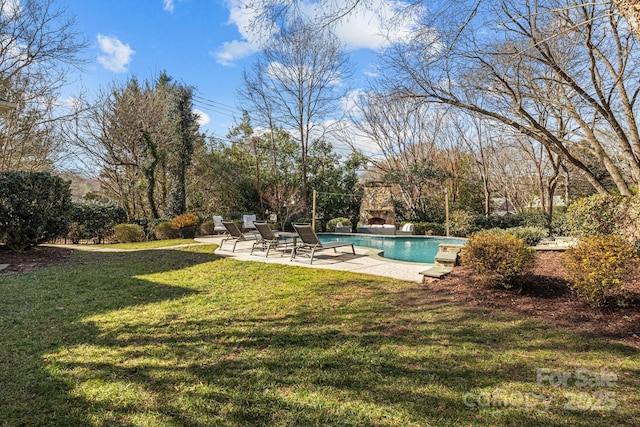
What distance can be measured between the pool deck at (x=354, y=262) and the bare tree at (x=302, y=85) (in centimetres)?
966

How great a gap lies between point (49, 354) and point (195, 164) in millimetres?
16801

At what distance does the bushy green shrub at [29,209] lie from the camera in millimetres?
7438

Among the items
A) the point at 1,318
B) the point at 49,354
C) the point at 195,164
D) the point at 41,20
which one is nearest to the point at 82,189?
the point at 195,164

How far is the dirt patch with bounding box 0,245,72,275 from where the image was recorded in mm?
6570

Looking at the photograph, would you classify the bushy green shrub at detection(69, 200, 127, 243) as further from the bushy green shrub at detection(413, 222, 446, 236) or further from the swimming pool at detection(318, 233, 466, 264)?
the bushy green shrub at detection(413, 222, 446, 236)

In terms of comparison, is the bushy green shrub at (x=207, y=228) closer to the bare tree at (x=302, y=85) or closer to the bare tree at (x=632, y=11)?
the bare tree at (x=302, y=85)

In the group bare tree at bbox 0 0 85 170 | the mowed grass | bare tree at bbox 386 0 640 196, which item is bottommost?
the mowed grass

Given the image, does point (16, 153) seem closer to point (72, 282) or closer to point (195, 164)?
point (195, 164)

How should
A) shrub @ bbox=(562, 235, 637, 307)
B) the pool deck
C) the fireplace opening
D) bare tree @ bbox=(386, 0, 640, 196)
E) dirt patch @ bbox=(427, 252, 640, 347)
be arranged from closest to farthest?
dirt patch @ bbox=(427, 252, 640, 347)
shrub @ bbox=(562, 235, 637, 307)
bare tree @ bbox=(386, 0, 640, 196)
the pool deck
the fireplace opening

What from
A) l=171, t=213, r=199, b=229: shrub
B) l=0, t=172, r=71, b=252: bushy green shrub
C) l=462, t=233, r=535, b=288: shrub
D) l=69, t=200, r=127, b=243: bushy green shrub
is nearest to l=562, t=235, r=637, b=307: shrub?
l=462, t=233, r=535, b=288: shrub

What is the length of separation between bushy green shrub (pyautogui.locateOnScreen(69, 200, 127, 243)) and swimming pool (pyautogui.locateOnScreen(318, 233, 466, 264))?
841cm

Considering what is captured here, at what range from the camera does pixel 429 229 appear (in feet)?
53.4

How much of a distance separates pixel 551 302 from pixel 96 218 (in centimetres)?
1435

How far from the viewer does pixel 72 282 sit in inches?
211
